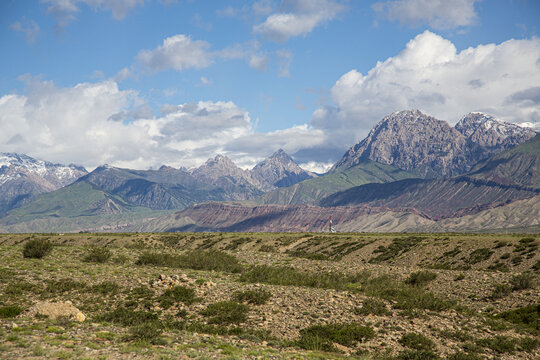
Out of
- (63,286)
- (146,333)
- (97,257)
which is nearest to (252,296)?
(146,333)

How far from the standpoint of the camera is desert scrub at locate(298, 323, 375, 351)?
80.7ft

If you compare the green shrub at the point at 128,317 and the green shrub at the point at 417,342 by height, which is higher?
the green shrub at the point at 128,317

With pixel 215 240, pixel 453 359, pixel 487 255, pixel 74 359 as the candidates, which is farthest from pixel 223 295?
pixel 215 240

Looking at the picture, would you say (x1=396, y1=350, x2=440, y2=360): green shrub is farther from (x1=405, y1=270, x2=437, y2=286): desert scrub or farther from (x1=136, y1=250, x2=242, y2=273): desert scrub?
(x1=136, y1=250, x2=242, y2=273): desert scrub

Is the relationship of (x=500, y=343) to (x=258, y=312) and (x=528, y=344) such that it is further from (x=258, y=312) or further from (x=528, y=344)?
(x=258, y=312)

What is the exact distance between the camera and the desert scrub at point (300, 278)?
38.7 metres

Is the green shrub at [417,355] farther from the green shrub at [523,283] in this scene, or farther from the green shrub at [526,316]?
the green shrub at [523,283]

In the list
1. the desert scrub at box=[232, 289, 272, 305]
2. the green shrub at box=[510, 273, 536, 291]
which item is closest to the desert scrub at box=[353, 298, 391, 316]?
the desert scrub at box=[232, 289, 272, 305]

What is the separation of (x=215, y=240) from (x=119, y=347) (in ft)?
293

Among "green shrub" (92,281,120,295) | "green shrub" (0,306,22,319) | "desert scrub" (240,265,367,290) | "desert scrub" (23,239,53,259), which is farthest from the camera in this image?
"desert scrub" (23,239,53,259)

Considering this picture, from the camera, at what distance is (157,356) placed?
20.4 metres

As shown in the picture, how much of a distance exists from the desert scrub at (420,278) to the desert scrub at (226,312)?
21.3 meters

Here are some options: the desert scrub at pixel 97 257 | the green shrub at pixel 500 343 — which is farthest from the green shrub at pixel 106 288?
the green shrub at pixel 500 343

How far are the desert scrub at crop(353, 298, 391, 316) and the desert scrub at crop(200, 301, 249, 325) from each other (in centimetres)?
823
